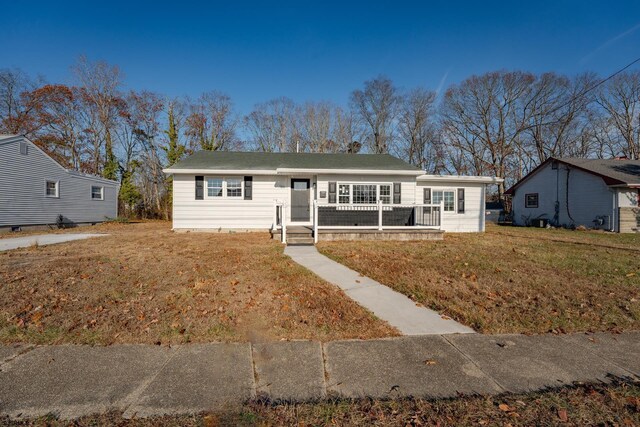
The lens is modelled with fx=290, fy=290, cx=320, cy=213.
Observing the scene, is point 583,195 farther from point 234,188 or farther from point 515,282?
point 234,188

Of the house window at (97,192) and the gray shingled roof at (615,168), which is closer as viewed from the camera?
the gray shingled roof at (615,168)

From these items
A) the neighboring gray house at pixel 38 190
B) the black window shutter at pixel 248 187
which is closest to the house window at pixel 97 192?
the neighboring gray house at pixel 38 190

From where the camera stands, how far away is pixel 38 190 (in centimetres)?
1530

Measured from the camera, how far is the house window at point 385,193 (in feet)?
45.0

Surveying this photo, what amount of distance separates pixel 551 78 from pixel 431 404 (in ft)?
132

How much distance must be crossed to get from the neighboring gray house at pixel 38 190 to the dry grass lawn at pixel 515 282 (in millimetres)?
15818

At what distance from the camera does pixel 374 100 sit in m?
34.6

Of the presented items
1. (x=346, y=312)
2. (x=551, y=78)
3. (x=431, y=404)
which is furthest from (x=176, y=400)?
(x=551, y=78)

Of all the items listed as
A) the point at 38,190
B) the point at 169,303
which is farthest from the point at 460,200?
the point at 38,190

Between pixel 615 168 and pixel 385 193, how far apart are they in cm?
1684

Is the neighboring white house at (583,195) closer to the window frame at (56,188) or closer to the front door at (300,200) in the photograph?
the front door at (300,200)

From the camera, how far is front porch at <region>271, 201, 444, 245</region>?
1033 centimetres

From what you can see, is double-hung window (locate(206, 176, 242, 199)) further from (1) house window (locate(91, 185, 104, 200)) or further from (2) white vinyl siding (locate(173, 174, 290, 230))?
(1) house window (locate(91, 185, 104, 200))

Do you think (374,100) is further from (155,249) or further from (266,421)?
→ (266,421)
